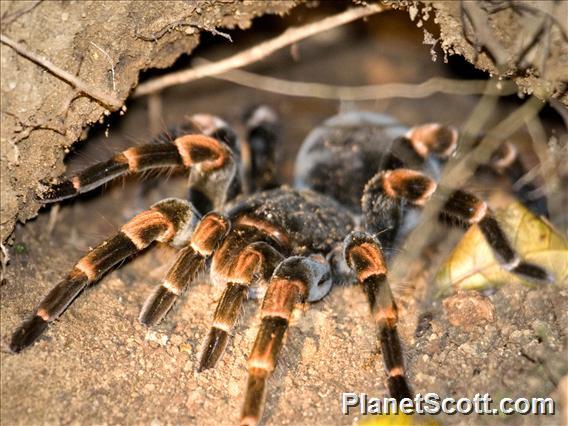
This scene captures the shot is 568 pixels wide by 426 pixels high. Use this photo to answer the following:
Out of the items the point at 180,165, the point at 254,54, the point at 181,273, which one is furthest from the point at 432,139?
the point at 181,273

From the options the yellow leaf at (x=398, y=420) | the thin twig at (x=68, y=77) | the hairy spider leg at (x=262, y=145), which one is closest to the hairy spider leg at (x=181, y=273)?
the thin twig at (x=68, y=77)

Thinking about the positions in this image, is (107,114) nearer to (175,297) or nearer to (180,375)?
(175,297)

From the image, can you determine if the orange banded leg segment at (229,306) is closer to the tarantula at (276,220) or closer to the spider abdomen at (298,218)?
the tarantula at (276,220)

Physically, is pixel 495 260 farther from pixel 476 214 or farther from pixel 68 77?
pixel 68 77

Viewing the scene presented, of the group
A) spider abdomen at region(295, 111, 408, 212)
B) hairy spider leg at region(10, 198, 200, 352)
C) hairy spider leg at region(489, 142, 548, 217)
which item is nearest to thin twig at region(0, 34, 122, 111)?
hairy spider leg at region(10, 198, 200, 352)

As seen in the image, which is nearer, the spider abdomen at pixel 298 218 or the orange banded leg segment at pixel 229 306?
the orange banded leg segment at pixel 229 306

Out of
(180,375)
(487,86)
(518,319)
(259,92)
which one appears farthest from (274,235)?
(259,92)
